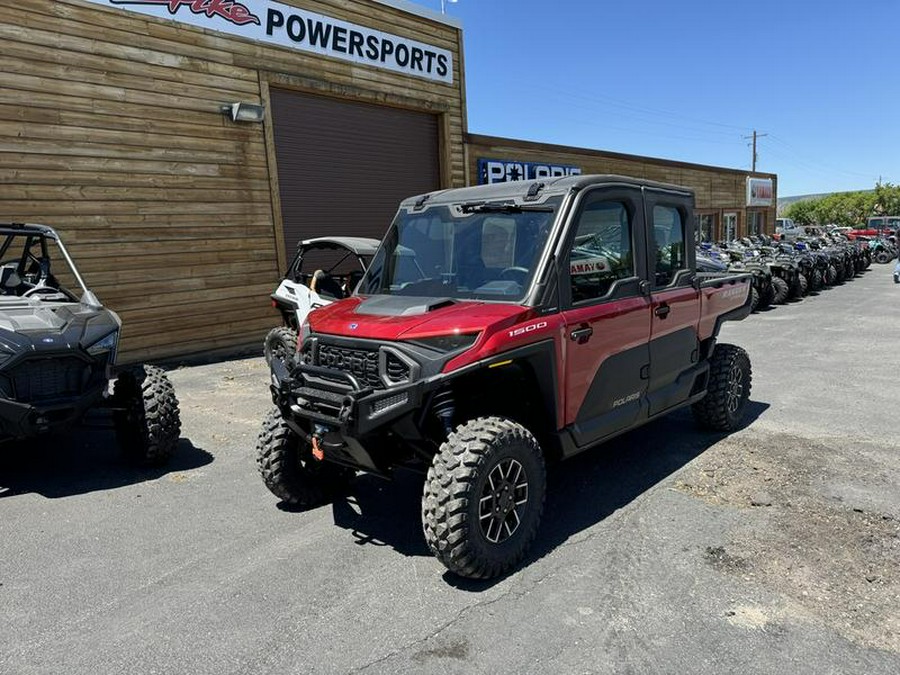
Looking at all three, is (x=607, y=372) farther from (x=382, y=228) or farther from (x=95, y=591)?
(x=382, y=228)

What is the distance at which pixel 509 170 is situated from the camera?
15.7 m

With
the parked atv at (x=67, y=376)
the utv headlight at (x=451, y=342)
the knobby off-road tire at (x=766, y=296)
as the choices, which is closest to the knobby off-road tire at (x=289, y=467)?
the utv headlight at (x=451, y=342)

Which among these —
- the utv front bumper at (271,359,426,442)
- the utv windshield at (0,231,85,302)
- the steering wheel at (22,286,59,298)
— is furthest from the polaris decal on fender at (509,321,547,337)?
the steering wheel at (22,286,59,298)

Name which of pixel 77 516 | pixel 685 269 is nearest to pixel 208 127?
pixel 77 516

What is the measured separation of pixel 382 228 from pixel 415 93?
2886 millimetres

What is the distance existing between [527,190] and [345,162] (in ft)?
29.2

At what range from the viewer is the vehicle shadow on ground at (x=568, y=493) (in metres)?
3.79

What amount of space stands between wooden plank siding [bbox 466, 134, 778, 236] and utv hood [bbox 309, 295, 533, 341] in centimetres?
1141

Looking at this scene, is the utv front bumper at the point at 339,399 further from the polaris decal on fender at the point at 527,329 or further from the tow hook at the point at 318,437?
the polaris decal on fender at the point at 527,329

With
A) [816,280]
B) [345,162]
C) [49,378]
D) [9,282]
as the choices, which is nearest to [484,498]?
[49,378]

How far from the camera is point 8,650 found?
278 cm

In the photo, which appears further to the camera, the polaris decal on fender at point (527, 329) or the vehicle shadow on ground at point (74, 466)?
the vehicle shadow on ground at point (74, 466)

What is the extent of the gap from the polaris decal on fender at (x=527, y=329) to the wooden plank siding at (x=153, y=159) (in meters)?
7.72

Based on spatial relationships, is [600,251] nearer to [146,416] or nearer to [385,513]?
[385,513]
